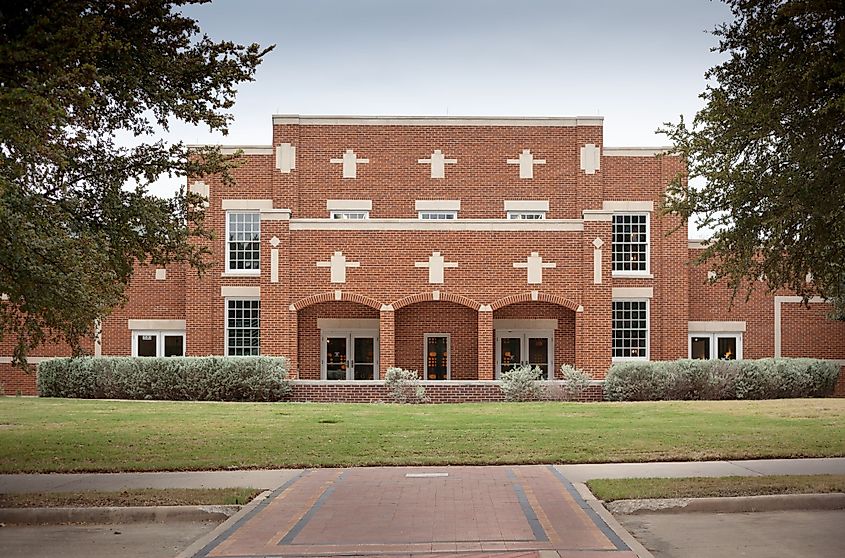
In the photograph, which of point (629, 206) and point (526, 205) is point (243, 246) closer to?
point (526, 205)

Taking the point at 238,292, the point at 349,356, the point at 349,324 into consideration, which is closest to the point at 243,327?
the point at 238,292

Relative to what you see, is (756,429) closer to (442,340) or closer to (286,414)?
(286,414)

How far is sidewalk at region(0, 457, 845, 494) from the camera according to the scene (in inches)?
548

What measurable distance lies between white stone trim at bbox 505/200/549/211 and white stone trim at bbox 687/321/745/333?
6.61 metres

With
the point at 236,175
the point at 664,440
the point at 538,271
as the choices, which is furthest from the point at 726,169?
the point at 236,175

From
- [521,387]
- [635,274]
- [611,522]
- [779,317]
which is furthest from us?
[779,317]

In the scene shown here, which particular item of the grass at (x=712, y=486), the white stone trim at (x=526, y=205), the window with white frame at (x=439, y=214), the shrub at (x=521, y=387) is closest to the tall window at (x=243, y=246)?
the window with white frame at (x=439, y=214)

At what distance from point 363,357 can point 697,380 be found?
1129 cm

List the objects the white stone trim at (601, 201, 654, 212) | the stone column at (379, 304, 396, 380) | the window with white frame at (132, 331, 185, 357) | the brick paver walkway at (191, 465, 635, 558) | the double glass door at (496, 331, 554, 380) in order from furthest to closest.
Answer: the white stone trim at (601, 201, 654, 212) → the window with white frame at (132, 331, 185, 357) → the double glass door at (496, 331, 554, 380) → the stone column at (379, 304, 396, 380) → the brick paver walkway at (191, 465, 635, 558)

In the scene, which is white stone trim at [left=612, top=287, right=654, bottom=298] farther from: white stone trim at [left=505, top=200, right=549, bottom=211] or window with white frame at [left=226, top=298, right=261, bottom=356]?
window with white frame at [left=226, top=298, right=261, bottom=356]

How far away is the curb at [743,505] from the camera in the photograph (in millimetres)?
12070

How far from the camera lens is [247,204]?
3634 cm

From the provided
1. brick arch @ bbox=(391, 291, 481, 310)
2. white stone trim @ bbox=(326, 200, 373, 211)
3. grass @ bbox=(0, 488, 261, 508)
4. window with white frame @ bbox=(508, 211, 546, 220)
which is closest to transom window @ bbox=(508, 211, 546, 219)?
window with white frame @ bbox=(508, 211, 546, 220)

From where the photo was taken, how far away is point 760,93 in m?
12.9
